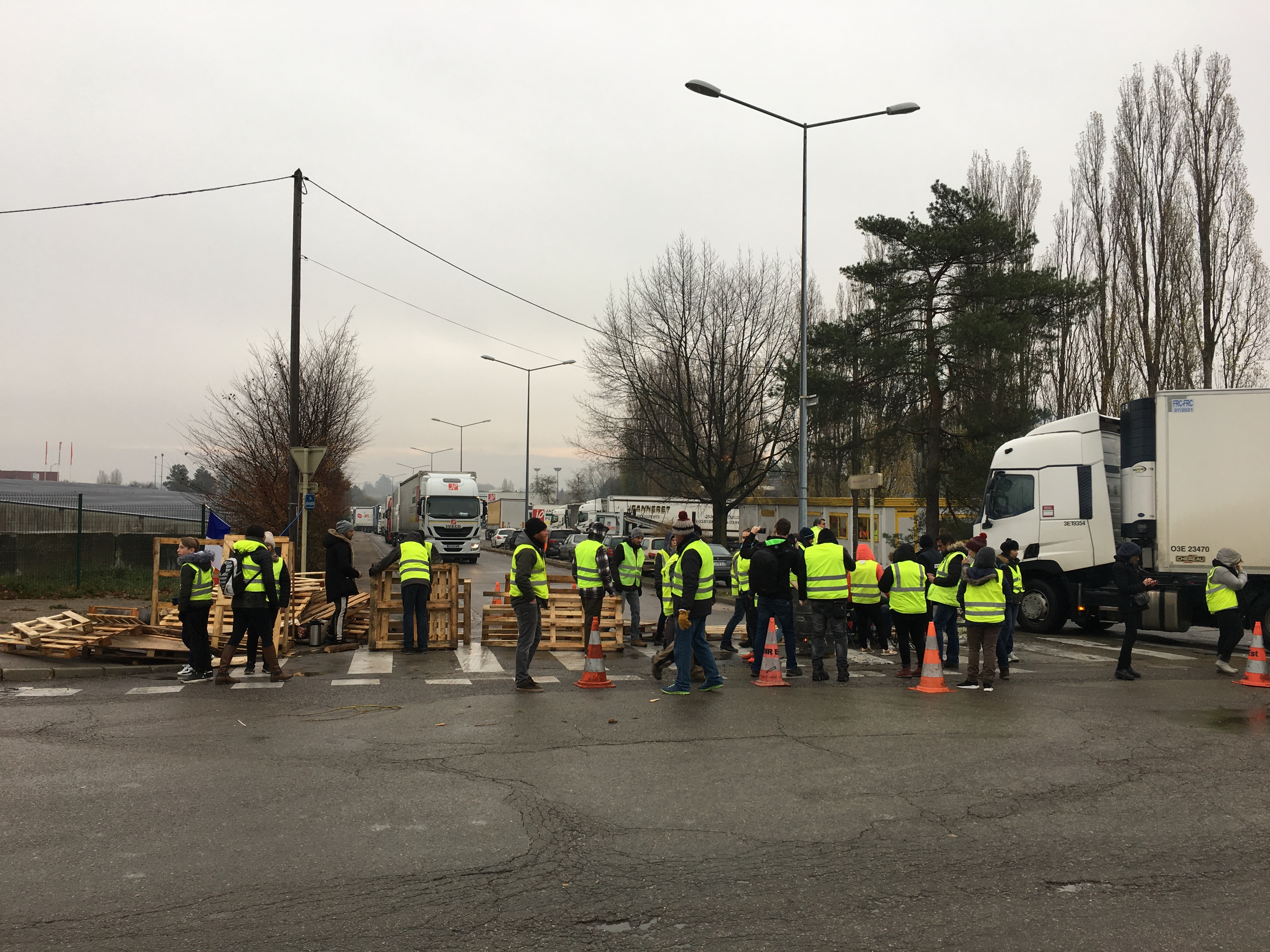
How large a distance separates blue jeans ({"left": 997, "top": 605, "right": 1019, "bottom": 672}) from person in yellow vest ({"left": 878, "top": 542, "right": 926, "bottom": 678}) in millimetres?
1003

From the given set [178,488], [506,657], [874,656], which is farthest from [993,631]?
[178,488]

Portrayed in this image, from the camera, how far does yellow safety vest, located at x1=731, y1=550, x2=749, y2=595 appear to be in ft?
44.6

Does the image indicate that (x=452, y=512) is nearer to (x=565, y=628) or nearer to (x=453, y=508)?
(x=453, y=508)

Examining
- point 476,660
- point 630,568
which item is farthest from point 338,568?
point 630,568

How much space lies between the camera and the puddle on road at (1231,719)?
876 cm

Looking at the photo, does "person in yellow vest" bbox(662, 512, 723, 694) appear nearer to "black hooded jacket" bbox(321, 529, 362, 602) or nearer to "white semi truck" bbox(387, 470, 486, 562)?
"black hooded jacket" bbox(321, 529, 362, 602)

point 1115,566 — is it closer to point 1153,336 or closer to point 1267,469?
point 1267,469

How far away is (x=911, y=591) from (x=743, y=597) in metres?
2.68

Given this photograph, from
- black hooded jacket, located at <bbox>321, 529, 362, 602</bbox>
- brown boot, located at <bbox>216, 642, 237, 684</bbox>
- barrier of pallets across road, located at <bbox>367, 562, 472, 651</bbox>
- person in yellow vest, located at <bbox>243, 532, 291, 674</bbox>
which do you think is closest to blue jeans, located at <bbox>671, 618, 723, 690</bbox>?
barrier of pallets across road, located at <bbox>367, 562, 472, 651</bbox>

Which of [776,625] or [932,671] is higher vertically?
[776,625]

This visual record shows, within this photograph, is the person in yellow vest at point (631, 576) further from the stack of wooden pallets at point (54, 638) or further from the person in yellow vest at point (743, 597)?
the stack of wooden pallets at point (54, 638)

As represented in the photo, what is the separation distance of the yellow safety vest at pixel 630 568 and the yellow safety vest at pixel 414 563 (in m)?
3.13

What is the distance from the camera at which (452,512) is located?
39.8m

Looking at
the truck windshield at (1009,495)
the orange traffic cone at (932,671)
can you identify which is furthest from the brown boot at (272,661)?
the truck windshield at (1009,495)
